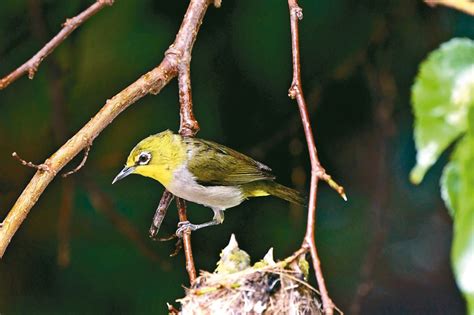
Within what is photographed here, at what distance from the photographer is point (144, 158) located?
5.65ft

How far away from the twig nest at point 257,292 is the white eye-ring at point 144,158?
1.09 feet

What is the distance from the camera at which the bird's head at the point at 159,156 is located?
67.3 inches

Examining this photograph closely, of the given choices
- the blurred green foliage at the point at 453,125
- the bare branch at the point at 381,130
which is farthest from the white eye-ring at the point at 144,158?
the bare branch at the point at 381,130

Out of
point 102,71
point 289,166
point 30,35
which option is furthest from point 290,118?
point 30,35

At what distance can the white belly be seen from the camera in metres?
1.70

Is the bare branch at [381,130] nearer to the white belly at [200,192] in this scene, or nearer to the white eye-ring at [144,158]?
the white belly at [200,192]

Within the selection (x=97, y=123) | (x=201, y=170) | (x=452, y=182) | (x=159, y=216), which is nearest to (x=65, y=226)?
(x=201, y=170)

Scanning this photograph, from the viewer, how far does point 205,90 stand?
2689 millimetres

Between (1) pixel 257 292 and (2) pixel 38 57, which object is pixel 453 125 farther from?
(2) pixel 38 57

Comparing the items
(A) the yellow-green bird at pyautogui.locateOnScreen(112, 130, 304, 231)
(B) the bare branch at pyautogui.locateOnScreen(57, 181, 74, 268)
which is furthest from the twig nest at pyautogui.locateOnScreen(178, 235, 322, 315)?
(B) the bare branch at pyautogui.locateOnScreen(57, 181, 74, 268)

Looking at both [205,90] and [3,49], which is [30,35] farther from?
[205,90]

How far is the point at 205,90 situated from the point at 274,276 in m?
Result: 1.36

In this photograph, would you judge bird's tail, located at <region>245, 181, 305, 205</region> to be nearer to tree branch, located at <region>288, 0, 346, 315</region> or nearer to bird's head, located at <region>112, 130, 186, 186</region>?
bird's head, located at <region>112, 130, 186, 186</region>

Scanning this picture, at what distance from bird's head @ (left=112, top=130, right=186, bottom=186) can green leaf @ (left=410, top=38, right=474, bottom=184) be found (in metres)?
0.81
